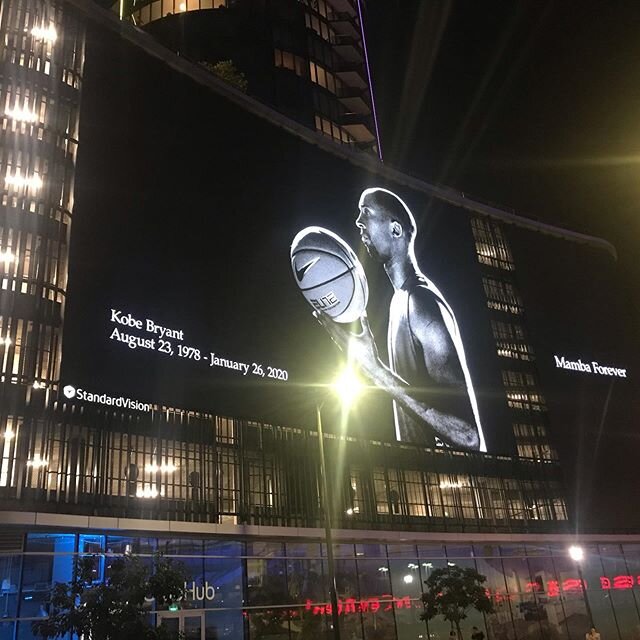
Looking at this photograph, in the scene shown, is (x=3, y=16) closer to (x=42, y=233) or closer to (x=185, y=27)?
(x=42, y=233)

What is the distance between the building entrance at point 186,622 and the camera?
72.4 feet

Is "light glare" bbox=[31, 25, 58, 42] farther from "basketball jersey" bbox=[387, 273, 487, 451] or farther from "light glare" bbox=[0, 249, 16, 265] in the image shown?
"basketball jersey" bbox=[387, 273, 487, 451]

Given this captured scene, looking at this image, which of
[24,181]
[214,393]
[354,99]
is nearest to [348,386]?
[214,393]

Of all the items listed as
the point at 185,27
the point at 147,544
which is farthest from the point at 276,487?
the point at 185,27

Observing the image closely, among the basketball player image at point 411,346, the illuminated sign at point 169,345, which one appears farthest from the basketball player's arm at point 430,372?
the illuminated sign at point 169,345

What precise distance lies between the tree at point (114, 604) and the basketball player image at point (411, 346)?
1877 cm

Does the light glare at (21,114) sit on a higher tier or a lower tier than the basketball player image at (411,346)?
higher

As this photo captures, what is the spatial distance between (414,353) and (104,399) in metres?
18.7

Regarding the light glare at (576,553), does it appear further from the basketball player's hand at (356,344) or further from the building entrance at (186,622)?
the building entrance at (186,622)

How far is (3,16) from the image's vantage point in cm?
2745

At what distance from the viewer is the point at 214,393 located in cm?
2731

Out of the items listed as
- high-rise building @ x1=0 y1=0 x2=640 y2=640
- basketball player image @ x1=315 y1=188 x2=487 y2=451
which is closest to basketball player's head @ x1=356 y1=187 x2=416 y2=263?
basketball player image @ x1=315 y1=188 x2=487 y2=451

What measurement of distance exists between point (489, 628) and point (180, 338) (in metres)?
20.2

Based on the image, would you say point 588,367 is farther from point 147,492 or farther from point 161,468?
point 147,492
